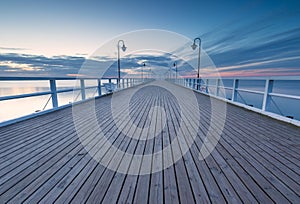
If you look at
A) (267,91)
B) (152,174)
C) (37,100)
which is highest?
(267,91)

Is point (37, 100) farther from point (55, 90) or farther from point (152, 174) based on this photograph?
point (152, 174)

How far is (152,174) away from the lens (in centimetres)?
141

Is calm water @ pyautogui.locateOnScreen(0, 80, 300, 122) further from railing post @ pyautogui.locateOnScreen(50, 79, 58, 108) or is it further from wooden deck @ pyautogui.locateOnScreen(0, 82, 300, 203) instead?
wooden deck @ pyautogui.locateOnScreen(0, 82, 300, 203)

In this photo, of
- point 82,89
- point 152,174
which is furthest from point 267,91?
point 82,89

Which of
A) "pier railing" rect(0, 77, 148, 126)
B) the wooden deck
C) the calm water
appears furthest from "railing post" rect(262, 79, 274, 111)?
"pier railing" rect(0, 77, 148, 126)

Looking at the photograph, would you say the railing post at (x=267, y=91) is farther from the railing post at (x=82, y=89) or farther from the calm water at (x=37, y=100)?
the railing post at (x=82, y=89)

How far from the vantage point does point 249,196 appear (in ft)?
3.70

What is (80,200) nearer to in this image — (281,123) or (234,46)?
(281,123)

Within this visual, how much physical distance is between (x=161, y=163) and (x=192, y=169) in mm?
353

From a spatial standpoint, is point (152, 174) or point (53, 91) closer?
point (152, 174)

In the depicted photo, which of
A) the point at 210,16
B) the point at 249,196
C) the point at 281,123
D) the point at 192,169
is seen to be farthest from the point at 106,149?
the point at 210,16

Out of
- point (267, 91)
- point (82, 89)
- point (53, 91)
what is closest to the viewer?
point (267, 91)

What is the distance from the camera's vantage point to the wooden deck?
1.12 m

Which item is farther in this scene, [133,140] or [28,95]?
[28,95]
